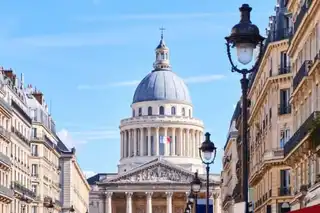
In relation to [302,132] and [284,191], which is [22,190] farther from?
[302,132]

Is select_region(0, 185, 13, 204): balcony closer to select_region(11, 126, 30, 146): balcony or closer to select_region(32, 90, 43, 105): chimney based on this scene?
select_region(11, 126, 30, 146): balcony

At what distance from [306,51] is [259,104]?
2602 centimetres

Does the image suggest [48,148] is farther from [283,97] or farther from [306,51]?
[306,51]

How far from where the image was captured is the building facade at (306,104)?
124 feet

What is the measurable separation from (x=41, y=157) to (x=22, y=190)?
1291 cm

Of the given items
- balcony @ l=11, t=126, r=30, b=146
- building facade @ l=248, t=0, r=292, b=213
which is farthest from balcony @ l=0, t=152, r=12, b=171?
building facade @ l=248, t=0, r=292, b=213

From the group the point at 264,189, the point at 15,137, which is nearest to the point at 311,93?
the point at 264,189

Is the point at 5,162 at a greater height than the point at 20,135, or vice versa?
the point at 20,135

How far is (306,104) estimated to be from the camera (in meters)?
42.6

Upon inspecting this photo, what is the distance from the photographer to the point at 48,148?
347 ft

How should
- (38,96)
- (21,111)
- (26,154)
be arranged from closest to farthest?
1. (21,111)
2. (26,154)
3. (38,96)

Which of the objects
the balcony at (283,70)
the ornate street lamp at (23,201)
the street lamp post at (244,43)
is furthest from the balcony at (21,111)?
the street lamp post at (244,43)

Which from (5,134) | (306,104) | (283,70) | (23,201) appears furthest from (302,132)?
(23,201)

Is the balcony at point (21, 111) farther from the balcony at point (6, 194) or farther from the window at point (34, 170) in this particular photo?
the balcony at point (6, 194)
